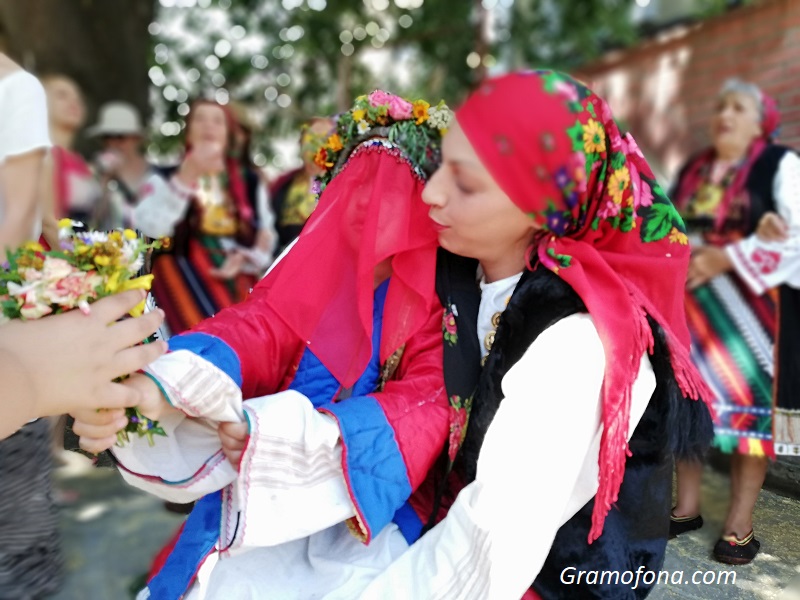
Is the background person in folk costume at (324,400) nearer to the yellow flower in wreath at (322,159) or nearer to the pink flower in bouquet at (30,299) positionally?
the yellow flower in wreath at (322,159)

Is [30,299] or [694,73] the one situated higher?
[694,73]

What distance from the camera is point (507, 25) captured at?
26.2 feet

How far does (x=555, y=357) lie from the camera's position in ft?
4.24

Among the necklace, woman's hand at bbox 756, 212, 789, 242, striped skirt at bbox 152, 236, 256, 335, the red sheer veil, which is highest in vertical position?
the red sheer veil

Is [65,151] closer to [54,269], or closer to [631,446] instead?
[54,269]

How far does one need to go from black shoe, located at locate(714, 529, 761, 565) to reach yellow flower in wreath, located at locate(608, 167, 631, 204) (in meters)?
0.78

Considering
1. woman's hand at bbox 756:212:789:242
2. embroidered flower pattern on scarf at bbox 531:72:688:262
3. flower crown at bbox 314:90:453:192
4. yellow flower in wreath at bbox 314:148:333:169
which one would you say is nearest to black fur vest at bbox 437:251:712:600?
embroidered flower pattern on scarf at bbox 531:72:688:262

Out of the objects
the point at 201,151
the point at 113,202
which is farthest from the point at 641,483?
the point at 113,202

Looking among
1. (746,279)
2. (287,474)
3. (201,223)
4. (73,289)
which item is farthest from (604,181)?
(201,223)

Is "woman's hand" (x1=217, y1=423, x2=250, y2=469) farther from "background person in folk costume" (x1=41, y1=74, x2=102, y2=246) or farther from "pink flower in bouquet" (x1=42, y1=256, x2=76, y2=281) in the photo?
"background person in folk costume" (x1=41, y1=74, x2=102, y2=246)

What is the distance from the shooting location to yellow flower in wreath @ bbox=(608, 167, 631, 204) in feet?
4.43

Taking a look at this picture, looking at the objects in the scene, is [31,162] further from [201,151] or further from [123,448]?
[201,151]

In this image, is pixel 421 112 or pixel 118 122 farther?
pixel 118 122

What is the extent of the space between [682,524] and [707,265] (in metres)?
1.81
